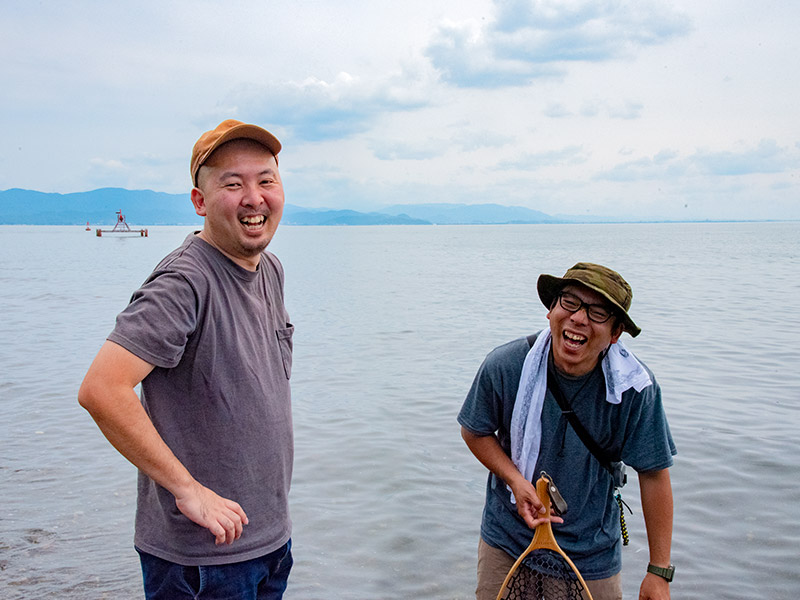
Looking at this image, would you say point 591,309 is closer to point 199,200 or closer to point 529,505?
point 529,505

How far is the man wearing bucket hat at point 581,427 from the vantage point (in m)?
3.24

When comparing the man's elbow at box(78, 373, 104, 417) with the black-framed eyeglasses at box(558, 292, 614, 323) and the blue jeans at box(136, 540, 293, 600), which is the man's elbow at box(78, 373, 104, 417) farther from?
the black-framed eyeglasses at box(558, 292, 614, 323)

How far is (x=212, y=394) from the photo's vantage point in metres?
2.66

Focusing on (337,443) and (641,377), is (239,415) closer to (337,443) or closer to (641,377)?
(641,377)

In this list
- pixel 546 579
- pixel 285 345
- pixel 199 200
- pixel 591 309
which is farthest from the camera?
pixel 546 579

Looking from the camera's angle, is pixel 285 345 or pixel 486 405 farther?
pixel 486 405

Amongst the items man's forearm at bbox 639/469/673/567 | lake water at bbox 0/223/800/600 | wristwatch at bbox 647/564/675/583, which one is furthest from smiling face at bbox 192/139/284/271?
lake water at bbox 0/223/800/600

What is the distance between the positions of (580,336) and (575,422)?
0.41 metres

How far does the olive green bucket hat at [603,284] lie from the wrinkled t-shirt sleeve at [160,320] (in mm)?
1573

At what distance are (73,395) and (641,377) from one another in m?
11.3

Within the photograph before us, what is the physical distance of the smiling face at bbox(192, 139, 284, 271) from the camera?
9.42 feet

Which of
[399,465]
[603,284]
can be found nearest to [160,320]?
[603,284]

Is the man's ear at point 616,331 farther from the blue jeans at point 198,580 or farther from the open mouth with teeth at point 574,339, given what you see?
the blue jeans at point 198,580

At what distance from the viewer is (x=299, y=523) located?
7.26 meters
